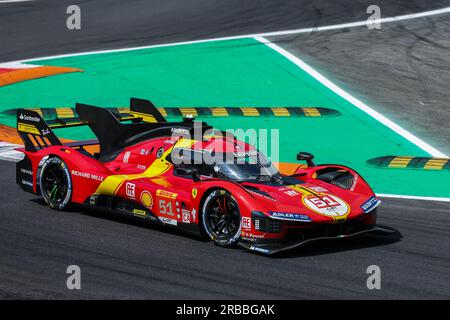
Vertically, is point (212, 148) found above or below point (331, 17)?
below

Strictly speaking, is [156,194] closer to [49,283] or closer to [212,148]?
[212,148]

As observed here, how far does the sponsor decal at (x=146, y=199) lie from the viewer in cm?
1235

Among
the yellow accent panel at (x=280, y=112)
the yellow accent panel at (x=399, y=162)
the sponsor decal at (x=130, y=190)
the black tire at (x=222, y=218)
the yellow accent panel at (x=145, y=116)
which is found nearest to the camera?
the black tire at (x=222, y=218)

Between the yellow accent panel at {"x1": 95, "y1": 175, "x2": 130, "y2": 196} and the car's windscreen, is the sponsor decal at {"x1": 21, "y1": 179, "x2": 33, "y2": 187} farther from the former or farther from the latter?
the car's windscreen

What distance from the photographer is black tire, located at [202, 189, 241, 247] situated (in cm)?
1135

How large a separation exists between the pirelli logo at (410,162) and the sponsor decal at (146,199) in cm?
607

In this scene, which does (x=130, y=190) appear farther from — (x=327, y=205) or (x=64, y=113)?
(x=64, y=113)

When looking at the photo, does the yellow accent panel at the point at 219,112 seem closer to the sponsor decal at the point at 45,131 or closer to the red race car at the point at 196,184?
the red race car at the point at 196,184

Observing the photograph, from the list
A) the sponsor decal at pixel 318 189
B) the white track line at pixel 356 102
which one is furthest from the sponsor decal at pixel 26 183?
the white track line at pixel 356 102

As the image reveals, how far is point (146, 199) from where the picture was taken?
12414 mm

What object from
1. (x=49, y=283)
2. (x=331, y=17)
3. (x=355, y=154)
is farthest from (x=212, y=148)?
(x=331, y=17)

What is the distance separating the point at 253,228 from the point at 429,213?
413 centimetres

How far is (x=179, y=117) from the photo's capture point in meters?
19.7
